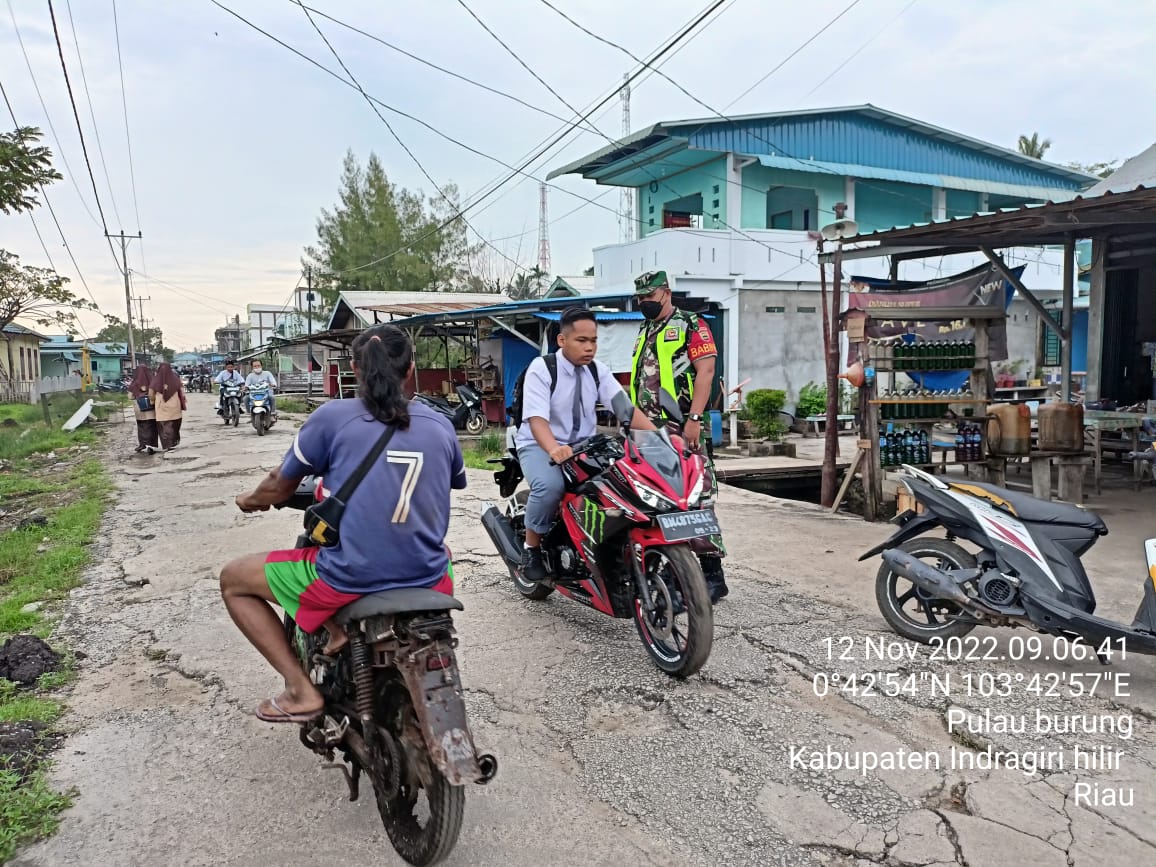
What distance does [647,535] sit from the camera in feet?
11.4

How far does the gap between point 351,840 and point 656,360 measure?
126 inches

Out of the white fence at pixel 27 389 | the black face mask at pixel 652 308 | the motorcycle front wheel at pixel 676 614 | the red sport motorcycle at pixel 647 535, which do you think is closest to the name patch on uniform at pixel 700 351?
the black face mask at pixel 652 308

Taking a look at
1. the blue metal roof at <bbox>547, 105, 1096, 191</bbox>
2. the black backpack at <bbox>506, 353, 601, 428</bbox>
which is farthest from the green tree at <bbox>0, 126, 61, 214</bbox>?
the blue metal roof at <bbox>547, 105, 1096, 191</bbox>

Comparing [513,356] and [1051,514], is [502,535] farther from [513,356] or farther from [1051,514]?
[513,356]

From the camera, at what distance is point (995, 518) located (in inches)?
148

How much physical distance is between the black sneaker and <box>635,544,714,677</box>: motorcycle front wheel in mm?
742

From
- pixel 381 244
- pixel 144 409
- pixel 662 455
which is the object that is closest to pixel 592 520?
pixel 662 455

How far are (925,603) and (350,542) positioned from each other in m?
2.89

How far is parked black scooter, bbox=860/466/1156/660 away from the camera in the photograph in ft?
11.3

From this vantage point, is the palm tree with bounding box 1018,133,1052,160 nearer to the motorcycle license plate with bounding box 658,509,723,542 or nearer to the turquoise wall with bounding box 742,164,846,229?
the turquoise wall with bounding box 742,164,846,229

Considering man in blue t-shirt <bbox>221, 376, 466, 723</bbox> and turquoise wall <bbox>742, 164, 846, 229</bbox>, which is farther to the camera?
turquoise wall <bbox>742, 164, 846, 229</bbox>

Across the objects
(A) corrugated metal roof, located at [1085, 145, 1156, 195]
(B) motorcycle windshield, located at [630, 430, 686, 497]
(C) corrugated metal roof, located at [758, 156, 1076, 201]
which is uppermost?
(C) corrugated metal roof, located at [758, 156, 1076, 201]

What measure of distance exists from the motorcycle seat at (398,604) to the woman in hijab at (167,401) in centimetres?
1137

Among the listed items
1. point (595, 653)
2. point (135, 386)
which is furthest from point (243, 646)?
point (135, 386)
